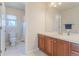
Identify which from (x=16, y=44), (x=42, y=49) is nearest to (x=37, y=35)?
(x=42, y=49)

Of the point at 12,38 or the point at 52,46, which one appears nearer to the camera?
the point at 52,46

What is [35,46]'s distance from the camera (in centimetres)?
258

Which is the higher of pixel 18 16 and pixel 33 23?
pixel 18 16

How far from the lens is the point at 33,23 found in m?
2.56

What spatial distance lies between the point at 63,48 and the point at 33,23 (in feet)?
3.14

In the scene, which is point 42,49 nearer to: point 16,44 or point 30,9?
point 16,44

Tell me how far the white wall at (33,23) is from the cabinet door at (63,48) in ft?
1.73

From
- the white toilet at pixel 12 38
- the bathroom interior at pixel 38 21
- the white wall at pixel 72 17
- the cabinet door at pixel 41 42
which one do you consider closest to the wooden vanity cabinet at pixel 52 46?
the cabinet door at pixel 41 42

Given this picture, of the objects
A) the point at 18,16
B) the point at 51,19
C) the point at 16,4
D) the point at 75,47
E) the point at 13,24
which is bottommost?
the point at 75,47

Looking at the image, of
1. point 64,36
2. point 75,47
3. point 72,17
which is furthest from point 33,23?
point 75,47

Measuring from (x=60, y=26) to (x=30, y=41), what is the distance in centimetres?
87

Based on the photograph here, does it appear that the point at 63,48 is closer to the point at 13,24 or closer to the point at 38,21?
the point at 38,21

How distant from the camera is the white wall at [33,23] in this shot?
248 cm

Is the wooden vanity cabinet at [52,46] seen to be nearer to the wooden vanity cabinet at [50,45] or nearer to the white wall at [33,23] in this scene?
the wooden vanity cabinet at [50,45]
